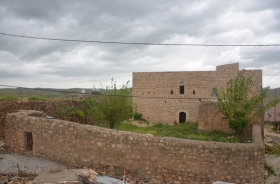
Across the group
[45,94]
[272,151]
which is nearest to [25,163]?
[272,151]

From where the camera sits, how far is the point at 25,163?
7492mm

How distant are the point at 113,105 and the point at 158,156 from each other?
6440 millimetres

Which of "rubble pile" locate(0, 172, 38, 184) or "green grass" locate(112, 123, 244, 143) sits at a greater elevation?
"rubble pile" locate(0, 172, 38, 184)

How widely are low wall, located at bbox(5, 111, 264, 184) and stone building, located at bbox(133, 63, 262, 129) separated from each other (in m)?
14.0

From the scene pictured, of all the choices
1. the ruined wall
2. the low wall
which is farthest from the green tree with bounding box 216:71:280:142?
the ruined wall

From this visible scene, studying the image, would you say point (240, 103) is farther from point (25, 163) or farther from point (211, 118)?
point (25, 163)

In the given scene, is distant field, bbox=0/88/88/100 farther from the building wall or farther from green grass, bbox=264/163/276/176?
the building wall

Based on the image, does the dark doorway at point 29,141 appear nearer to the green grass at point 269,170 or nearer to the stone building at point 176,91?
the green grass at point 269,170

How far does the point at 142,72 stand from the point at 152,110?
381cm

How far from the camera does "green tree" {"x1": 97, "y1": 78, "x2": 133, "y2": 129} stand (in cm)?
1255

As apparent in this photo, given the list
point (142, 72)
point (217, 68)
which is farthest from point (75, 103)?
point (217, 68)

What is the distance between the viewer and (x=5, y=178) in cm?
566

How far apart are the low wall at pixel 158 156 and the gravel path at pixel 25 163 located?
1.42ft

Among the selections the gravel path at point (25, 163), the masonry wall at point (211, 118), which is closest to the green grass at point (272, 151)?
the masonry wall at point (211, 118)
